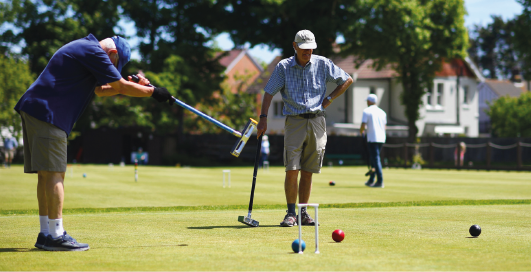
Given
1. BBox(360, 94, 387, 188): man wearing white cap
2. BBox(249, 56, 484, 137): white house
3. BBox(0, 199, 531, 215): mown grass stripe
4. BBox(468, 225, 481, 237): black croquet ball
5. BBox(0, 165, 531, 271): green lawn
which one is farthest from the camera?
BBox(249, 56, 484, 137): white house

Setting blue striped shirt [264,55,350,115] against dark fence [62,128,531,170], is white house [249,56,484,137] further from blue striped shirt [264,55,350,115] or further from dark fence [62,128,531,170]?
blue striped shirt [264,55,350,115]

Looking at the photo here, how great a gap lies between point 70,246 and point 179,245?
871mm

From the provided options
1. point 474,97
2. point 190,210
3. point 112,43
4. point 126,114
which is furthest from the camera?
point 474,97

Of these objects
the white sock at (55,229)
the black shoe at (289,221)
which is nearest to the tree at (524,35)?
the black shoe at (289,221)

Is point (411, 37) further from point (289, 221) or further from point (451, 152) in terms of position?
point (289, 221)

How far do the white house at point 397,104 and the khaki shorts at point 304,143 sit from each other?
3922 centimetres

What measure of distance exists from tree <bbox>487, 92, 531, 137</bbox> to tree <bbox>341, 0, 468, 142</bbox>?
1012 cm

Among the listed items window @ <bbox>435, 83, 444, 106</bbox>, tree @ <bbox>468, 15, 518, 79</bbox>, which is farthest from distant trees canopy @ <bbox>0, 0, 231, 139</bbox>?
tree @ <bbox>468, 15, 518, 79</bbox>

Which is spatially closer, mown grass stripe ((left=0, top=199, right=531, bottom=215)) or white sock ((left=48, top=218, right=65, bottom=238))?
white sock ((left=48, top=218, right=65, bottom=238))

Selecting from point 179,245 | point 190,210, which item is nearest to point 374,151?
point 190,210

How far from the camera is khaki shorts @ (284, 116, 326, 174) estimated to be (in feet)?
23.8

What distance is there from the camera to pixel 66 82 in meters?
5.47

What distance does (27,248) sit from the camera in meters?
5.39

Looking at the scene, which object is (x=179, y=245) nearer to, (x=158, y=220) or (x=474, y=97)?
(x=158, y=220)
